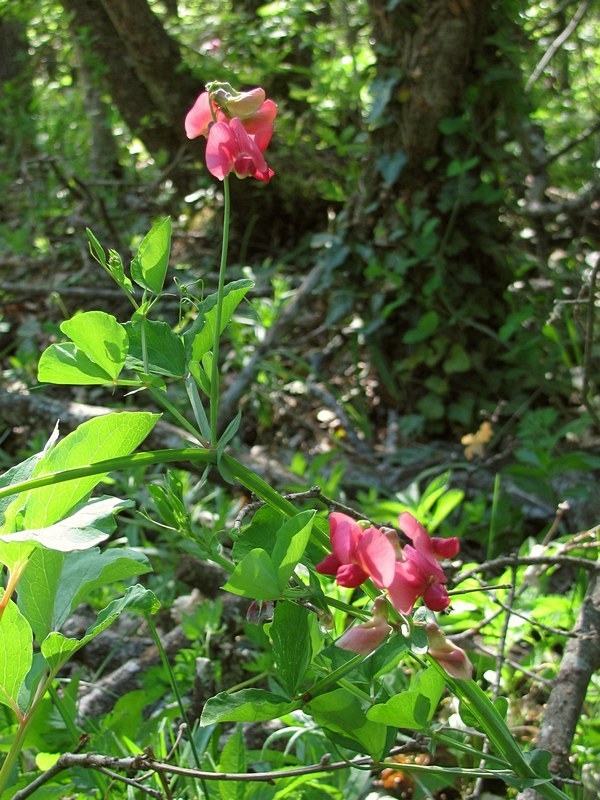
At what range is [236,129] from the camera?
85 centimetres

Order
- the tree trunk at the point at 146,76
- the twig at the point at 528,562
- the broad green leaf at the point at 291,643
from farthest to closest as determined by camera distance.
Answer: the tree trunk at the point at 146,76, the twig at the point at 528,562, the broad green leaf at the point at 291,643

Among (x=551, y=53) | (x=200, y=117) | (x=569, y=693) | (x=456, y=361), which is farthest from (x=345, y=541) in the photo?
(x=551, y=53)

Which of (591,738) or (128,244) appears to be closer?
(591,738)

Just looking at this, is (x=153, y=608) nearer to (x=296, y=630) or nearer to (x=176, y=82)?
(x=296, y=630)

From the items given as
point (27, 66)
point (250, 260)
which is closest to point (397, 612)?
point (250, 260)

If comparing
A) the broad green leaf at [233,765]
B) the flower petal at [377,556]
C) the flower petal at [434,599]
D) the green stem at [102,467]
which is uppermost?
the green stem at [102,467]

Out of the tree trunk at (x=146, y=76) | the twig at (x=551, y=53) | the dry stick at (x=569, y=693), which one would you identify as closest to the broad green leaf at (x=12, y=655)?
the dry stick at (x=569, y=693)

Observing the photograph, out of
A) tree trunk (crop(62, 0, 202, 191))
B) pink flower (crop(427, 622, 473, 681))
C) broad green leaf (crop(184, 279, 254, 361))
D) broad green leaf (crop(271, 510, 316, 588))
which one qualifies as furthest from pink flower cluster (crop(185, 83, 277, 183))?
tree trunk (crop(62, 0, 202, 191))

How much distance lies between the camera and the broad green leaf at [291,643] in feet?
2.54

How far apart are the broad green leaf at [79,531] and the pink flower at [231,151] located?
356mm

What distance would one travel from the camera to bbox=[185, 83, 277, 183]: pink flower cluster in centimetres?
85

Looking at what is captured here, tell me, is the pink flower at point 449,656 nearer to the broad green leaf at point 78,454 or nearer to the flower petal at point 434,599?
the flower petal at point 434,599

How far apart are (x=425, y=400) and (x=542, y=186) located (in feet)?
4.93

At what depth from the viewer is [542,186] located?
12.6 feet
